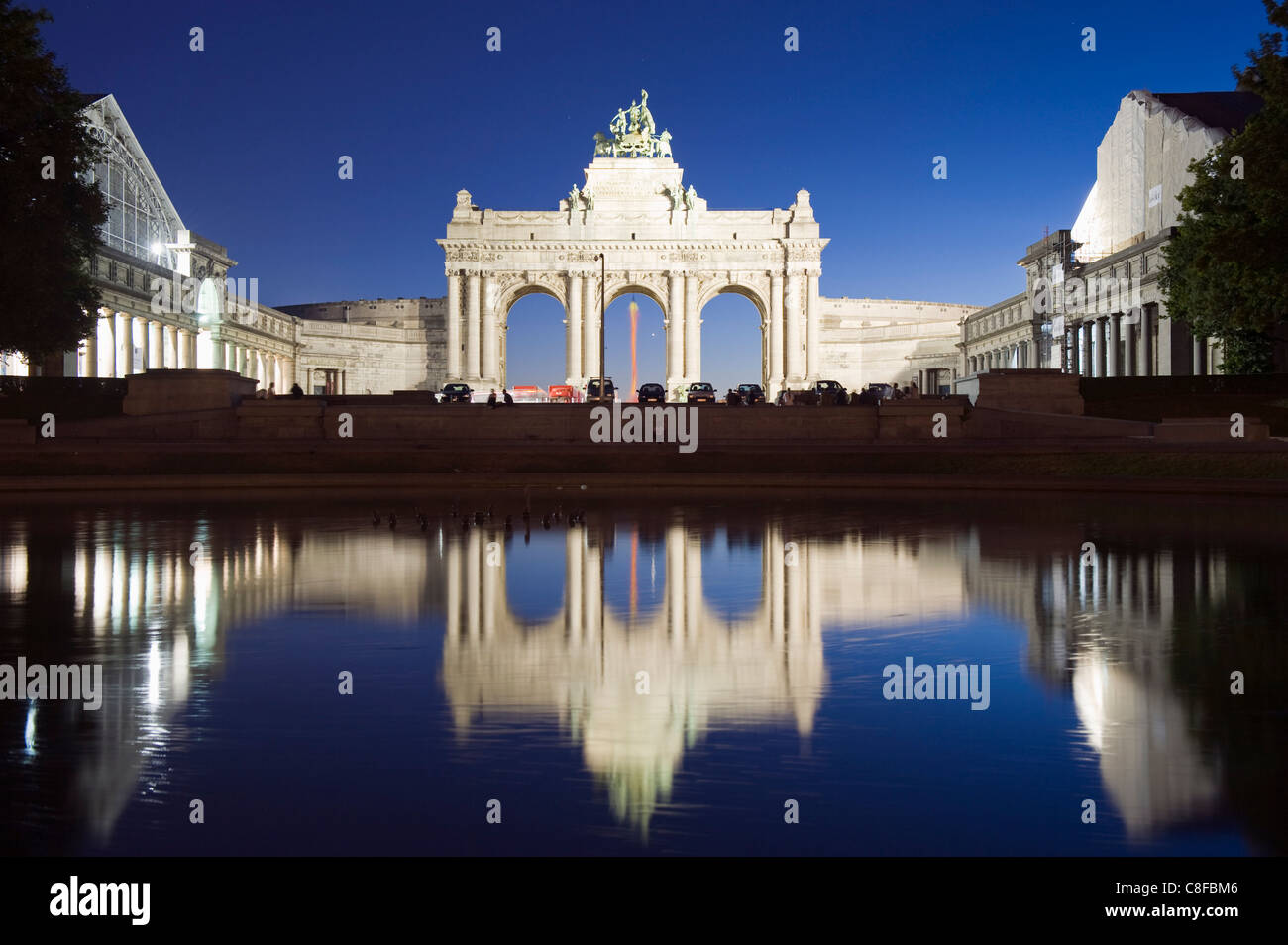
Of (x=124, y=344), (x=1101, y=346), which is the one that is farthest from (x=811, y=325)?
(x=124, y=344)

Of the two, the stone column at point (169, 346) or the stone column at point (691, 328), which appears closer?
the stone column at point (169, 346)

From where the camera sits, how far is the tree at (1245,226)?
3609 centimetres

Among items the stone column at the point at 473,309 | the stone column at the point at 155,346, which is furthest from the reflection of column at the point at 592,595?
the stone column at the point at 473,309

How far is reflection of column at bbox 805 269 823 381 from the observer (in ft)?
305

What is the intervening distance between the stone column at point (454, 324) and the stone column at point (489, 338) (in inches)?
83.2

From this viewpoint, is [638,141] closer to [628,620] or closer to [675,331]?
[675,331]

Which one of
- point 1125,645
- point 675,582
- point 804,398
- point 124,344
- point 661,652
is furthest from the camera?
point 124,344

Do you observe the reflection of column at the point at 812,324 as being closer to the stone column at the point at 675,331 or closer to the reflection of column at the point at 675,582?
the stone column at the point at 675,331

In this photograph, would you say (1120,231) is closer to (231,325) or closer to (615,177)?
(615,177)

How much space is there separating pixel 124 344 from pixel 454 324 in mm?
29685

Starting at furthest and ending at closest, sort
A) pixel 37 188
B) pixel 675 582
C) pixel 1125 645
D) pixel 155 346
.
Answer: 1. pixel 155 346
2. pixel 37 188
3. pixel 675 582
4. pixel 1125 645

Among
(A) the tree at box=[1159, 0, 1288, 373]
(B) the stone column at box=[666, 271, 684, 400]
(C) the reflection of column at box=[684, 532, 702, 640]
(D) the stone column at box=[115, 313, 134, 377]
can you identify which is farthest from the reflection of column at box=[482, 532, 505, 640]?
(B) the stone column at box=[666, 271, 684, 400]

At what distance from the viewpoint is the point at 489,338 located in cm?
9438
